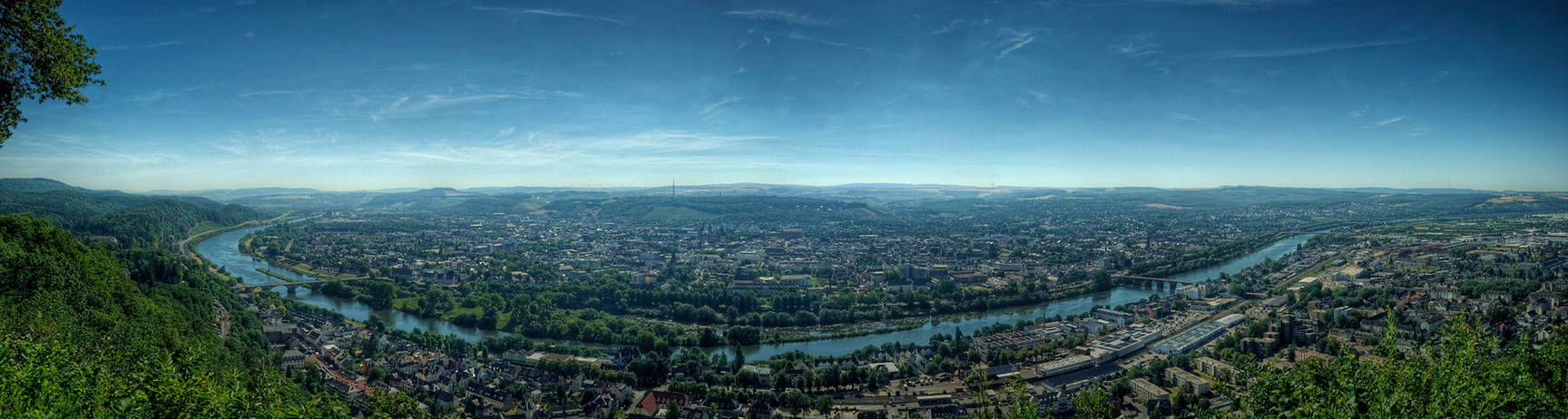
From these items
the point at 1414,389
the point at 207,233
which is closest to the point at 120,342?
the point at 1414,389

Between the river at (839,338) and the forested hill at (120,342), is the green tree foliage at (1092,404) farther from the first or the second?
the river at (839,338)

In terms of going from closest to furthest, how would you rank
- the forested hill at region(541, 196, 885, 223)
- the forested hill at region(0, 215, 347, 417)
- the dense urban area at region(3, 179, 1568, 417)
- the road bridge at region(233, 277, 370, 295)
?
the forested hill at region(0, 215, 347, 417) → the dense urban area at region(3, 179, 1568, 417) → the road bridge at region(233, 277, 370, 295) → the forested hill at region(541, 196, 885, 223)

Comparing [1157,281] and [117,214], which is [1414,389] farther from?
[117,214]

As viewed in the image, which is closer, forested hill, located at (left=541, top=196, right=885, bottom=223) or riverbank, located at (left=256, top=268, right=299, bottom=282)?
riverbank, located at (left=256, top=268, right=299, bottom=282)

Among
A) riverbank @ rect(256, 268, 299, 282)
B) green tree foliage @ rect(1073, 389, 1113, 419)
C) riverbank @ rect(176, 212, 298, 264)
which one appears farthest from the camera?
riverbank @ rect(176, 212, 298, 264)

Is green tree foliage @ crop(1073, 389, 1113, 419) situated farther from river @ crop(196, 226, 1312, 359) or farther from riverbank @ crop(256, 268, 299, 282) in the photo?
riverbank @ crop(256, 268, 299, 282)

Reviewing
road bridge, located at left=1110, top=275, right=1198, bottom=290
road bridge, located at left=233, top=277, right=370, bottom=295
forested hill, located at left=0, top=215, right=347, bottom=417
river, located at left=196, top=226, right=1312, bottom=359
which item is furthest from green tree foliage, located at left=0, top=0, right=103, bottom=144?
road bridge, located at left=1110, top=275, right=1198, bottom=290

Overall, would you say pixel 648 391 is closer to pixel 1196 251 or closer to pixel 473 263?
pixel 473 263

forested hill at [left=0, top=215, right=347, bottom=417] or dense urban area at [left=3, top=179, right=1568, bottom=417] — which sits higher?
forested hill at [left=0, top=215, right=347, bottom=417]
